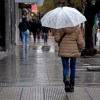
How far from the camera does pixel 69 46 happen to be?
1021 cm

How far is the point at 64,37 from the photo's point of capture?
33.7ft

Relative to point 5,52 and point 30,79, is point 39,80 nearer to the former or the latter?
point 30,79

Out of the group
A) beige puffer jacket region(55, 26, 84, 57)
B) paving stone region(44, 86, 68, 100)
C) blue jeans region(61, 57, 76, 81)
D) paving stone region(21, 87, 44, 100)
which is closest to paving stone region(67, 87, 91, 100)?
paving stone region(44, 86, 68, 100)

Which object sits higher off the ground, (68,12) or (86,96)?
(68,12)

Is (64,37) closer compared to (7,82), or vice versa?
(64,37)

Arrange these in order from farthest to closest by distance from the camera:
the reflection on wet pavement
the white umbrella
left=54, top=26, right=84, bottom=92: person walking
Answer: the reflection on wet pavement < left=54, top=26, right=84, bottom=92: person walking < the white umbrella

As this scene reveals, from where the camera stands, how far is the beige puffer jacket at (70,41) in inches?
400

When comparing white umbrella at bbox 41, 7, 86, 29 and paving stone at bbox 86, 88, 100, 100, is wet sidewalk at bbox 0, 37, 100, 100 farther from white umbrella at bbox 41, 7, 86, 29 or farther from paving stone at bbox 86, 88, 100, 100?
white umbrella at bbox 41, 7, 86, 29

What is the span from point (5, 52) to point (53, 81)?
378 inches

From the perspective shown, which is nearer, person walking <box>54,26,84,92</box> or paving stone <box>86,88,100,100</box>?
paving stone <box>86,88,100,100</box>

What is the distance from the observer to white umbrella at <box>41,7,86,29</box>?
32.7ft

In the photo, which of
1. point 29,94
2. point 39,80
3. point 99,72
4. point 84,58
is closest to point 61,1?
point 84,58

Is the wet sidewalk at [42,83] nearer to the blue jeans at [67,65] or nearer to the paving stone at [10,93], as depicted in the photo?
the paving stone at [10,93]

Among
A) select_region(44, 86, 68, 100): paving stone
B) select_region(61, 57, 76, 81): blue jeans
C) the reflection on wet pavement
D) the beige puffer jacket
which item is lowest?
the reflection on wet pavement
